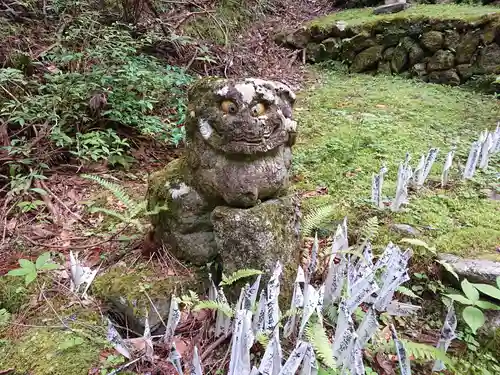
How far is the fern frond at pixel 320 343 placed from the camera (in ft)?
5.41

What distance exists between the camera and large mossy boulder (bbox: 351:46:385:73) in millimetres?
7855

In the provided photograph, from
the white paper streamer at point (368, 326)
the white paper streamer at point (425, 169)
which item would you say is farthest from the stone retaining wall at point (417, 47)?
the white paper streamer at point (368, 326)

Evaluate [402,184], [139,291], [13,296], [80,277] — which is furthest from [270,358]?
[402,184]

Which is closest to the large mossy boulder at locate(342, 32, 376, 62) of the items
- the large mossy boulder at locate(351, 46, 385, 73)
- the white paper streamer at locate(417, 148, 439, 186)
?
the large mossy boulder at locate(351, 46, 385, 73)

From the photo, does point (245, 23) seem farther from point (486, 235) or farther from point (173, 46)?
point (486, 235)

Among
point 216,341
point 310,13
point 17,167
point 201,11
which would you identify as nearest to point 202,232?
point 216,341

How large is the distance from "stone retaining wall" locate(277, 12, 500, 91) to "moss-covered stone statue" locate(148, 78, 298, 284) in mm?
6085

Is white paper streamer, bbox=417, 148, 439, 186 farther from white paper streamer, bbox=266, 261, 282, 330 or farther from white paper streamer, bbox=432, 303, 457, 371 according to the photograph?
white paper streamer, bbox=266, 261, 282, 330

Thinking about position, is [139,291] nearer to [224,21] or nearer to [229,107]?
[229,107]

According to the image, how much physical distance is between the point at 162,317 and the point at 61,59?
11.7 ft

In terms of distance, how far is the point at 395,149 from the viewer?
15.0 ft

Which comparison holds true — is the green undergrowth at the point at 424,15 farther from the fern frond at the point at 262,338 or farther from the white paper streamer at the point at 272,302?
the fern frond at the point at 262,338

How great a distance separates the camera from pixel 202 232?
7.92ft

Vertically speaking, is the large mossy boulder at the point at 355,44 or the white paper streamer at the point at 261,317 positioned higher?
the large mossy boulder at the point at 355,44
